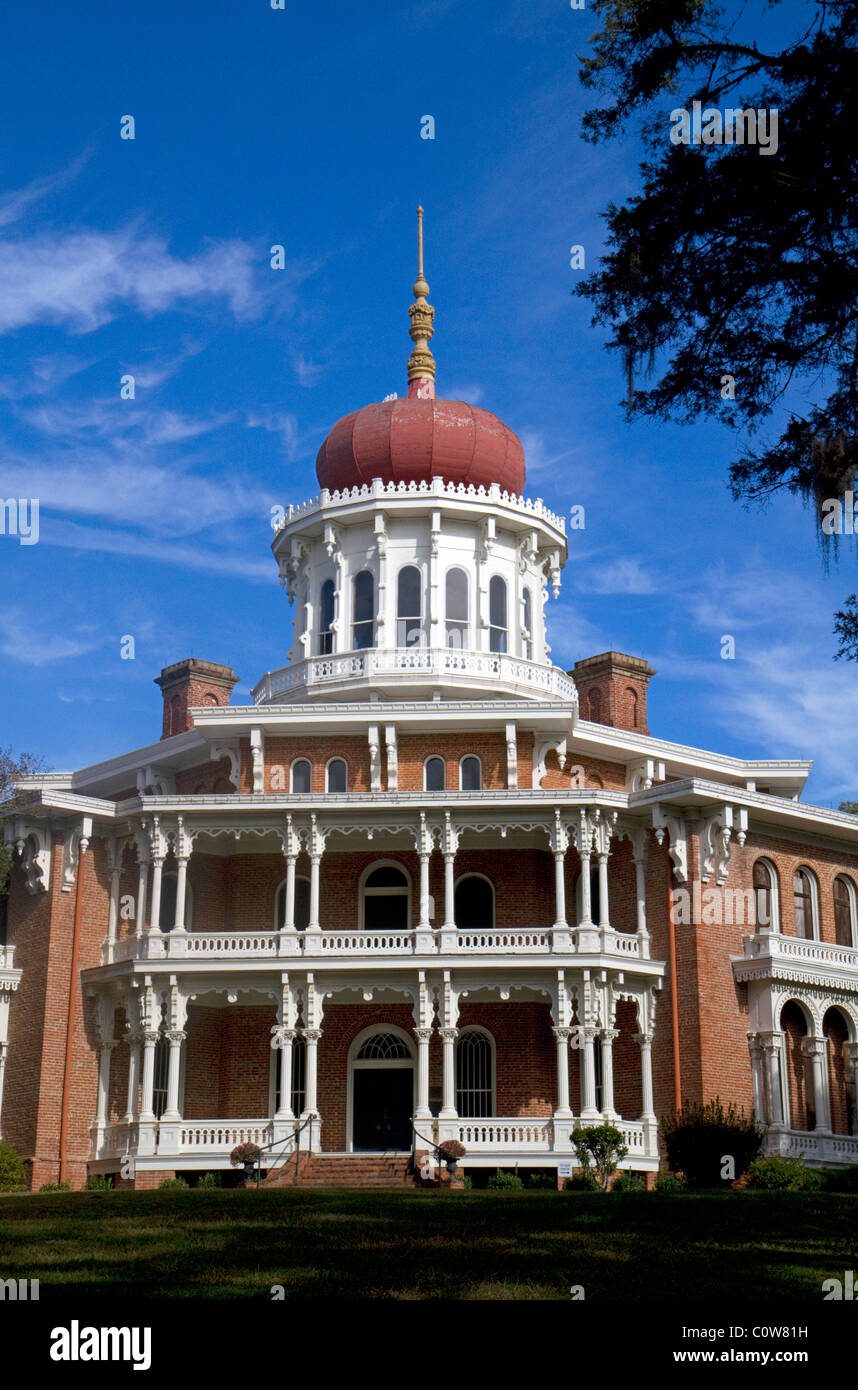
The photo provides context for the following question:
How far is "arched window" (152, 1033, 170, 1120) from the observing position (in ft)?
134

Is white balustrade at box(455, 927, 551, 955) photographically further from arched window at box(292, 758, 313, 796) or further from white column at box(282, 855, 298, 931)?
arched window at box(292, 758, 313, 796)

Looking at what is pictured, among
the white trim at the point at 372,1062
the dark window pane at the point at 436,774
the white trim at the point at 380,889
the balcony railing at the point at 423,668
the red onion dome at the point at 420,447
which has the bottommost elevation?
the white trim at the point at 372,1062

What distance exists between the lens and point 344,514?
46.7 metres

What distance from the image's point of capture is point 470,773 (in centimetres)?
4209

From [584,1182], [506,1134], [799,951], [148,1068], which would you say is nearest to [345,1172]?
[506,1134]

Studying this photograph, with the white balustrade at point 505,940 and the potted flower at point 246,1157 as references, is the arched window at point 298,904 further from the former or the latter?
the potted flower at point 246,1157

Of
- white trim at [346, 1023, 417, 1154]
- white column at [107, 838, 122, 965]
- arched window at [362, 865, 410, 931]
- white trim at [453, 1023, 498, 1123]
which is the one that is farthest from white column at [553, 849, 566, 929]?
white column at [107, 838, 122, 965]

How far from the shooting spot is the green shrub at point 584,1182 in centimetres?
3325

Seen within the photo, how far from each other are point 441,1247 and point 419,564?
95.5 feet

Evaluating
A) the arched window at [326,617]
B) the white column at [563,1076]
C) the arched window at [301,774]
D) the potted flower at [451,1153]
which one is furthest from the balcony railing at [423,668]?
the potted flower at [451,1153]

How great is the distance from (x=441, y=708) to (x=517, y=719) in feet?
5.99

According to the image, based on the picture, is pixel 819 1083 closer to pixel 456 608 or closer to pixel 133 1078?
pixel 456 608

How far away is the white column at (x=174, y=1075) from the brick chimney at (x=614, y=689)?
1647 centimetres
